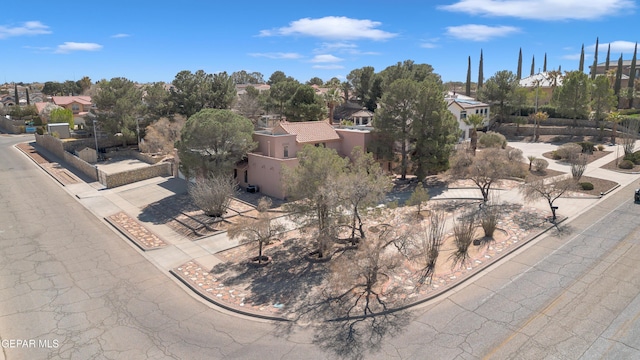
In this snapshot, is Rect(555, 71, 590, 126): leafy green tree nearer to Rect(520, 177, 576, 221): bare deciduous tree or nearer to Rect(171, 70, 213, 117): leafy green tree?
Rect(520, 177, 576, 221): bare deciduous tree

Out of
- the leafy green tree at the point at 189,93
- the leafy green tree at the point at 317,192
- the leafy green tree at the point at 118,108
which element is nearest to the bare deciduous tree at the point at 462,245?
the leafy green tree at the point at 317,192

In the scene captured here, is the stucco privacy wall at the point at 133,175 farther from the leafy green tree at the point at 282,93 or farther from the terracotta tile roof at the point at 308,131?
the leafy green tree at the point at 282,93

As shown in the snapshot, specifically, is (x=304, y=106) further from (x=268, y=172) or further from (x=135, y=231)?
(x=135, y=231)

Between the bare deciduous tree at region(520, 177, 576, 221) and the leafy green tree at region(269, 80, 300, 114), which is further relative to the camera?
the leafy green tree at region(269, 80, 300, 114)

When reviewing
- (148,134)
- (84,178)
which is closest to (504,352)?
(84,178)

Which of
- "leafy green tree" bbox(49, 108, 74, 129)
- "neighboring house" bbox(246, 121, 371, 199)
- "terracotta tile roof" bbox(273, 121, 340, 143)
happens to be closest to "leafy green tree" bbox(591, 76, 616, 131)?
"neighboring house" bbox(246, 121, 371, 199)
